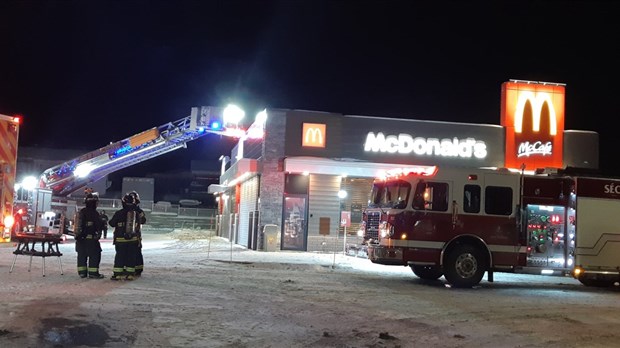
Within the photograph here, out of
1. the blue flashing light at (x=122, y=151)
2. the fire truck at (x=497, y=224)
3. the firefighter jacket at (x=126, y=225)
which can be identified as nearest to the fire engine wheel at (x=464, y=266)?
the fire truck at (x=497, y=224)

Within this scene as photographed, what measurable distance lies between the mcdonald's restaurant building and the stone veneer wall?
0.04m

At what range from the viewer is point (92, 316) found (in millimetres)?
7945

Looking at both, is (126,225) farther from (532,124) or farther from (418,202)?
(532,124)

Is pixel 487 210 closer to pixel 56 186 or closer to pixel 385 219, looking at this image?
pixel 385 219

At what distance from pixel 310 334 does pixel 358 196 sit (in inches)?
625

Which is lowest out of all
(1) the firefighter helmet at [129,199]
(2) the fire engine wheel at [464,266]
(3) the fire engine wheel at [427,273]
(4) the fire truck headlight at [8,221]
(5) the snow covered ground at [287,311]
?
(5) the snow covered ground at [287,311]

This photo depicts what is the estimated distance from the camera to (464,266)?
42.5 feet

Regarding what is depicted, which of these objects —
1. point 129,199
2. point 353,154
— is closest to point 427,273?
point 129,199

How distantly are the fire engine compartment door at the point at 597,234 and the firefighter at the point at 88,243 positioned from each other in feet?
34.8

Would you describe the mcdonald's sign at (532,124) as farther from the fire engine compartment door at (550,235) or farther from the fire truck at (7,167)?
the fire truck at (7,167)

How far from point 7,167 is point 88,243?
738 centimetres

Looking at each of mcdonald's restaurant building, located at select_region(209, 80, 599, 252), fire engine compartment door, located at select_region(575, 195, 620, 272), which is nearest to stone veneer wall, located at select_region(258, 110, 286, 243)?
mcdonald's restaurant building, located at select_region(209, 80, 599, 252)

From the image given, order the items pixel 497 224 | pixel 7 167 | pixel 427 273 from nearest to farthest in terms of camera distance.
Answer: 1. pixel 497 224
2. pixel 427 273
3. pixel 7 167

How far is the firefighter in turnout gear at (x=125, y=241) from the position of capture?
38.1ft
